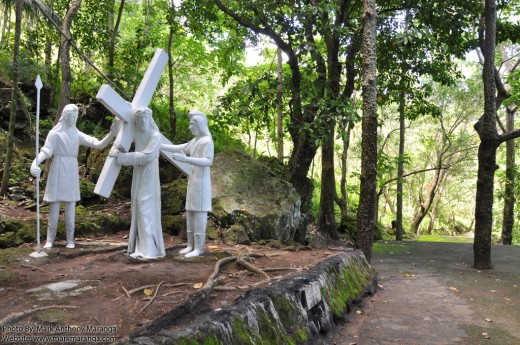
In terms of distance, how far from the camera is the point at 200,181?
5926mm

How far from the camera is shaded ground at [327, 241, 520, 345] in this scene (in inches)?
204

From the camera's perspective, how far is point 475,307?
6504 mm

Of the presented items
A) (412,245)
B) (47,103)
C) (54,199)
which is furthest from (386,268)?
(47,103)

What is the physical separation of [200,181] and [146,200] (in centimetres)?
78

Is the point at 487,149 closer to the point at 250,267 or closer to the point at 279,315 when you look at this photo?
the point at 250,267

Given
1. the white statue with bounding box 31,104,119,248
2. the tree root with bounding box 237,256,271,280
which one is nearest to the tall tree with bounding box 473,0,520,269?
the tree root with bounding box 237,256,271,280

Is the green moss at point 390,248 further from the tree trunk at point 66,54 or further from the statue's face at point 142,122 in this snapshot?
the tree trunk at point 66,54

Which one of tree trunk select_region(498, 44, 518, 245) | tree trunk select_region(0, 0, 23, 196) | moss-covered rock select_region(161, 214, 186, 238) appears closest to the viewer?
tree trunk select_region(0, 0, 23, 196)

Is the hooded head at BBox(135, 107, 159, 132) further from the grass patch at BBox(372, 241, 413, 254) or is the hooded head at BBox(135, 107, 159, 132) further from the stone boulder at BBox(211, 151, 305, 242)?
the grass patch at BBox(372, 241, 413, 254)

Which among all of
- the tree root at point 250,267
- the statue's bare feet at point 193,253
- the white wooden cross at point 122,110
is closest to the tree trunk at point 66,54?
the white wooden cross at point 122,110

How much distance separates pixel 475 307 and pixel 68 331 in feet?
19.4

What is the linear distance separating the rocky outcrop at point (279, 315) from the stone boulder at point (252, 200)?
234 centimetres

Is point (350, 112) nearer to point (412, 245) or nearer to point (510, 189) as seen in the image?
point (412, 245)

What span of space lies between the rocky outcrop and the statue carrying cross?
77.0 inches
